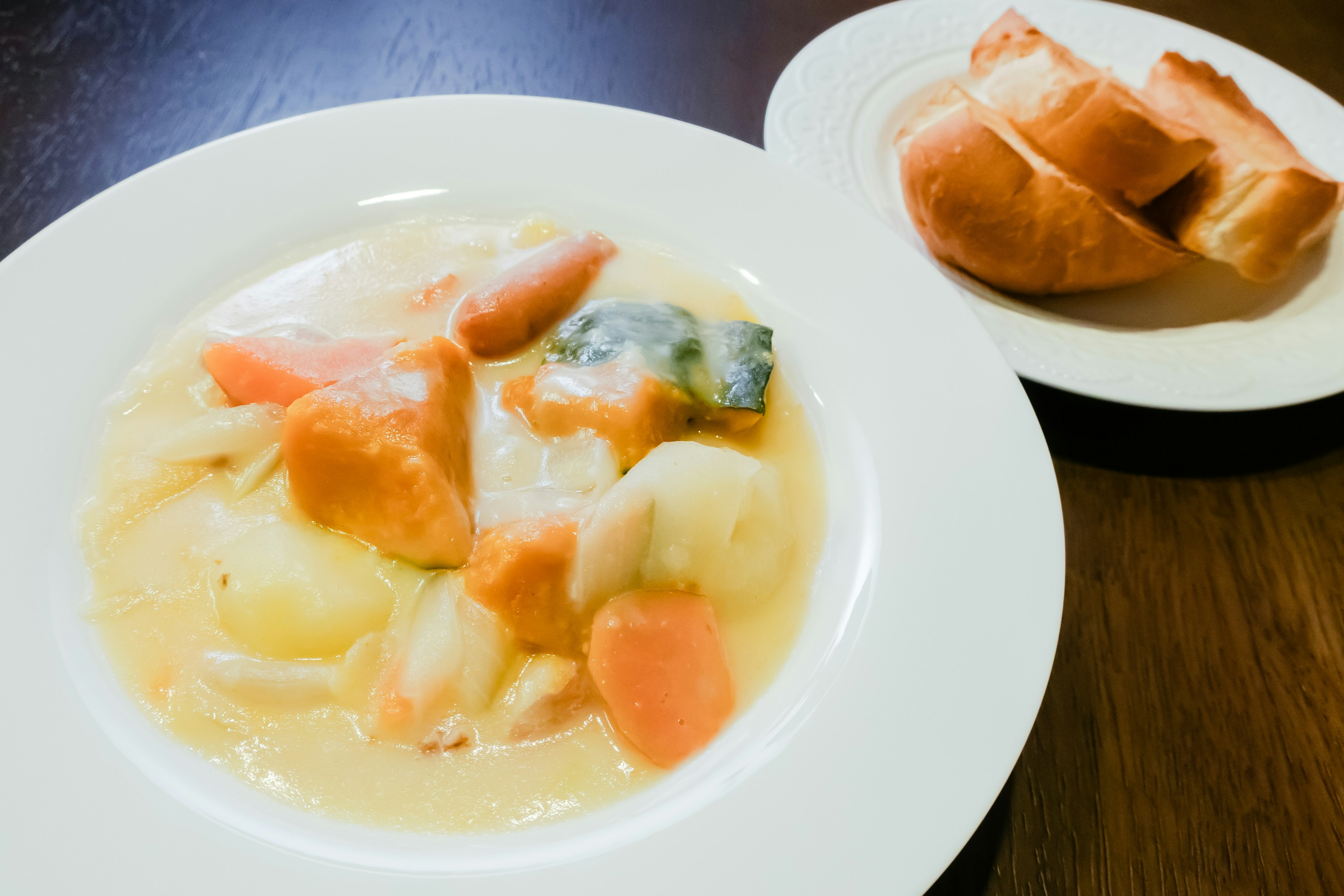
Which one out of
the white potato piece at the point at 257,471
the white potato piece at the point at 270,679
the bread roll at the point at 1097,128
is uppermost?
the bread roll at the point at 1097,128

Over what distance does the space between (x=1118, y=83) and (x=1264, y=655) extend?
42.3 inches

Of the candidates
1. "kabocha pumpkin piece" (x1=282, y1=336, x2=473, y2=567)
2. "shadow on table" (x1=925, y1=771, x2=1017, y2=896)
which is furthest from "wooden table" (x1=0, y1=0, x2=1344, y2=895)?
"kabocha pumpkin piece" (x1=282, y1=336, x2=473, y2=567)

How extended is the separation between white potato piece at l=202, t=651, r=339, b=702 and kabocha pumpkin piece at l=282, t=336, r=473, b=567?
0.17 metres

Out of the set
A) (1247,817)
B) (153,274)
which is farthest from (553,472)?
(1247,817)

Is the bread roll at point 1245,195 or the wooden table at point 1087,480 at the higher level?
the bread roll at point 1245,195

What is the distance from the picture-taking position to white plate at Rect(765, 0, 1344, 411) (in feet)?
4.58

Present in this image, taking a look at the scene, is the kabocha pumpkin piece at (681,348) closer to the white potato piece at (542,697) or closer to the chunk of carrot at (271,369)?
the chunk of carrot at (271,369)

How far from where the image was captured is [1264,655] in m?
1.19

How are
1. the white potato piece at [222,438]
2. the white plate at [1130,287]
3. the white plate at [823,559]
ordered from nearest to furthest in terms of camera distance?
1. the white plate at [823,559]
2. the white potato piece at [222,438]
3. the white plate at [1130,287]

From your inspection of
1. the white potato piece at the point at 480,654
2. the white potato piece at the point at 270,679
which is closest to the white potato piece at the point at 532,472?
the white potato piece at the point at 480,654

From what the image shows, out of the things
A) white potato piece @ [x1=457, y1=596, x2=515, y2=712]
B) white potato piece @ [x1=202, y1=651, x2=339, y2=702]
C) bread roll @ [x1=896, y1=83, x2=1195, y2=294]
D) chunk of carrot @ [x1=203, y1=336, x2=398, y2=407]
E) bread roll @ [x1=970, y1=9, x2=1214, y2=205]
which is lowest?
white potato piece @ [x1=202, y1=651, x2=339, y2=702]

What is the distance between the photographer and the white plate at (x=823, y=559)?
78 centimetres

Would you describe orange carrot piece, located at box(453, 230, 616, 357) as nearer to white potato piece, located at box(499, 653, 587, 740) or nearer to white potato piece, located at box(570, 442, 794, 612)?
white potato piece, located at box(570, 442, 794, 612)

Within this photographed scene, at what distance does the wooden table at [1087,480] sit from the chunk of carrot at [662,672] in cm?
35
